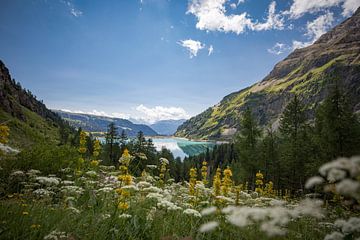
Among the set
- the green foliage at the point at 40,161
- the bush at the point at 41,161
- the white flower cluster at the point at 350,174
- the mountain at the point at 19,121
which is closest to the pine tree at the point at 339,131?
the green foliage at the point at 40,161

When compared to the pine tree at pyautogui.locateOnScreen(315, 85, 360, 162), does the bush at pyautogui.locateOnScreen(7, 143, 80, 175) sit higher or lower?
lower

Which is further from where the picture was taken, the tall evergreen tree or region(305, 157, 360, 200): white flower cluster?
the tall evergreen tree

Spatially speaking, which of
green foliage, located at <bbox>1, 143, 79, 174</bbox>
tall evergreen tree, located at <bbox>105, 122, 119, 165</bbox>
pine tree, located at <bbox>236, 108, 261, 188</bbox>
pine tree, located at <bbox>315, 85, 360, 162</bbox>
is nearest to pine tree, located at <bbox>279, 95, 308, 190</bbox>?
pine tree, located at <bbox>236, 108, 261, 188</bbox>

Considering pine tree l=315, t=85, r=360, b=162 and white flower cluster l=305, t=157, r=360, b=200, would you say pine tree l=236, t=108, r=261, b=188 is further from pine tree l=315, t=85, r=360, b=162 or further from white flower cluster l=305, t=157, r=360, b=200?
white flower cluster l=305, t=157, r=360, b=200

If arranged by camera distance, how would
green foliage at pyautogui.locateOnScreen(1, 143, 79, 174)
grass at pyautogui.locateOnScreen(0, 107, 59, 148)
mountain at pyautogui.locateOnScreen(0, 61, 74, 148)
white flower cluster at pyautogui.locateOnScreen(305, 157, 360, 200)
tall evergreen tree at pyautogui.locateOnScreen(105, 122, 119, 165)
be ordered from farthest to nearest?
tall evergreen tree at pyautogui.locateOnScreen(105, 122, 119, 165), mountain at pyautogui.locateOnScreen(0, 61, 74, 148), grass at pyautogui.locateOnScreen(0, 107, 59, 148), green foliage at pyautogui.locateOnScreen(1, 143, 79, 174), white flower cluster at pyautogui.locateOnScreen(305, 157, 360, 200)

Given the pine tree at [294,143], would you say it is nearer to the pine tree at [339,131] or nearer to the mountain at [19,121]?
the pine tree at [339,131]

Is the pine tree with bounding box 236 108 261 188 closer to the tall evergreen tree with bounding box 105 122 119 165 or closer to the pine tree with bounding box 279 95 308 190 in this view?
the pine tree with bounding box 279 95 308 190

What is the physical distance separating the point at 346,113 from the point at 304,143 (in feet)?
21.7

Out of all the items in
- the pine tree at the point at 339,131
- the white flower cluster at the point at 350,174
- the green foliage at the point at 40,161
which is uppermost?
the pine tree at the point at 339,131

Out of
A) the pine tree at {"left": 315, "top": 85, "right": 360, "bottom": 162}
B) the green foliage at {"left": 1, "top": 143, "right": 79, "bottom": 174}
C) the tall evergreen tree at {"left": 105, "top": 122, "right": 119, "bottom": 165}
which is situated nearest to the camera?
the green foliage at {"left": 1, "top": 143, "right": 79, "bottom": 174}

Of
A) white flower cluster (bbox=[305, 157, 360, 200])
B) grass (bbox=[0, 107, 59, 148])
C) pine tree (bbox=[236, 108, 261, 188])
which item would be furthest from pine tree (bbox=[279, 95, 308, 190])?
grass (bbox=[0, 107, 59, 148])

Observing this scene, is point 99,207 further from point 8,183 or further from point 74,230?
point 8,183

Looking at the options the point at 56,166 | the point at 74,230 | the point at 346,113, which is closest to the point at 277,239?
the point at 74,230

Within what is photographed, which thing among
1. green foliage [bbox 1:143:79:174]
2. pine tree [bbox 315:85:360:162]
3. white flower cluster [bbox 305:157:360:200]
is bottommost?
green foliage [bbox 1:143:79:174]
